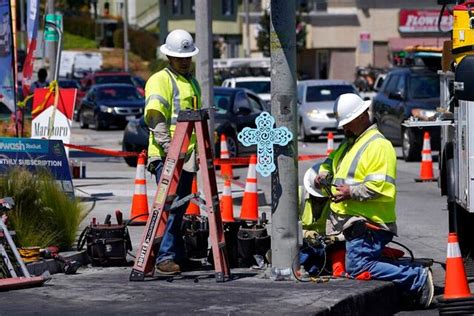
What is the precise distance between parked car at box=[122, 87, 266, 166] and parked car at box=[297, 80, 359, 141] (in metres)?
5.62

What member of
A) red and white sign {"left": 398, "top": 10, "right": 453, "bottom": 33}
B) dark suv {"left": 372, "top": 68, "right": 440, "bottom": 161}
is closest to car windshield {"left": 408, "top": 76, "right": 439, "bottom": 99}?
dark suv {"left": 372, "top": 68, "right": 440, "bottom": 161}

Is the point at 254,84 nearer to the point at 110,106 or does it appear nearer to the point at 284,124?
the point at 110,106

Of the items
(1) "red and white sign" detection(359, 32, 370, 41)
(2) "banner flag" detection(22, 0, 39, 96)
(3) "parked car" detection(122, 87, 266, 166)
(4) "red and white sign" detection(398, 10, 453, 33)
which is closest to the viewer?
(2) "banner flag" detection(22, 0, 39, 96)

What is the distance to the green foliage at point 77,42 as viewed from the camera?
84.8 m

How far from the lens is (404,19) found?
219ft

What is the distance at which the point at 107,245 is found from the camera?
1041 cm

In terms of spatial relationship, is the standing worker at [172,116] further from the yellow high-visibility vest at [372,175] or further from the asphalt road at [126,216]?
the yellow high-visibility vest at [372,175]

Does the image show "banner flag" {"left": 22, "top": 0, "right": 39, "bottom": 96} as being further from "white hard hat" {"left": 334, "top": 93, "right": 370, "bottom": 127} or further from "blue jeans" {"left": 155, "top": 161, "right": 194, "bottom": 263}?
"white hard hat" {"left": 334, "top": 93, "right": 370, "bottom": 127}

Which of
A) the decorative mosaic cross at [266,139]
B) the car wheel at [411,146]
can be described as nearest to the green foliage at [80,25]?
the car wheel at [411,146]

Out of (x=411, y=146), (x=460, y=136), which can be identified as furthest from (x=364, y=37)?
(x=460, y=136)

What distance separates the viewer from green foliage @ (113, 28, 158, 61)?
8219 centimetres

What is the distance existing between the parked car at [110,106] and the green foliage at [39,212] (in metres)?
28.1

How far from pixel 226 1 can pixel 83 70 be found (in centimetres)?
1591

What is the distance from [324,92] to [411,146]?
8907 millimetres
